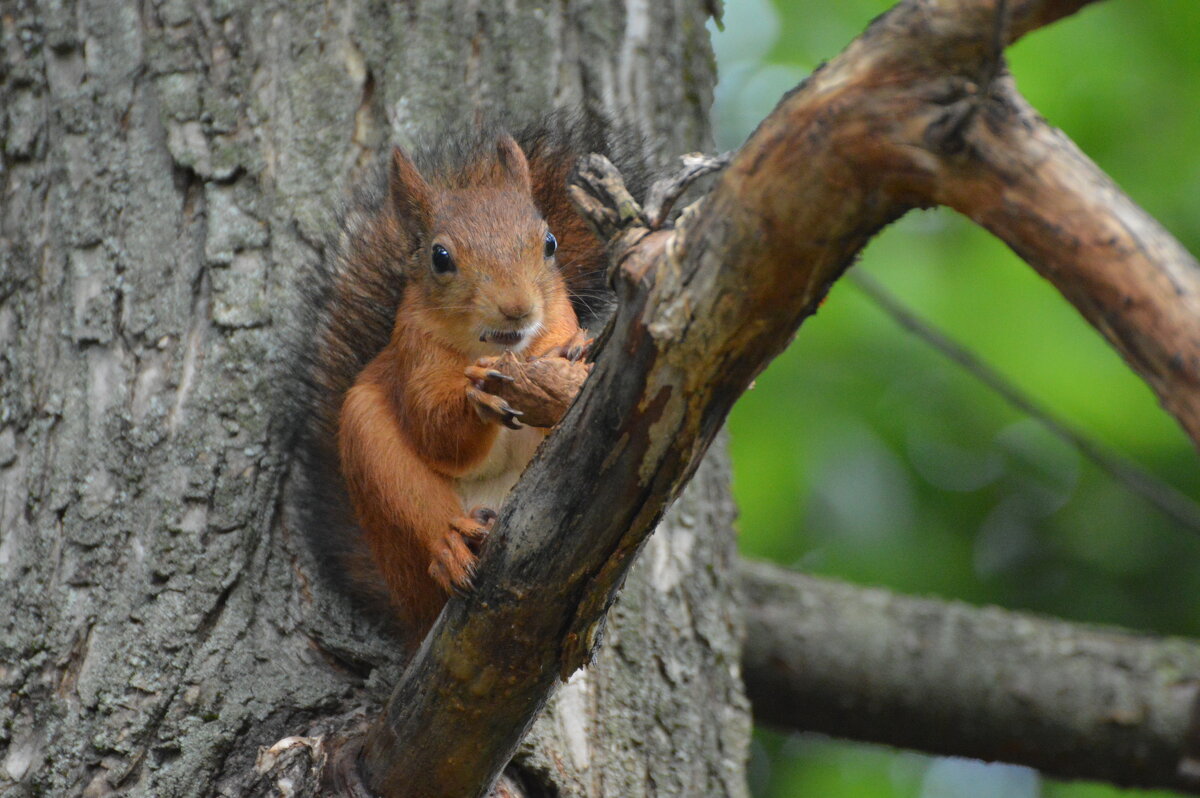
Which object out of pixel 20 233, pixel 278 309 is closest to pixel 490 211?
pixel 278 309

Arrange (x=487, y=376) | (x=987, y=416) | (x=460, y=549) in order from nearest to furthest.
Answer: (x=487, y=376) < (x=460, y=549) < (x=987, y=416)

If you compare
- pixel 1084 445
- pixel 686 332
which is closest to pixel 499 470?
pixel 686 332

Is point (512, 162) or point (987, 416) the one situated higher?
point (987, 416)

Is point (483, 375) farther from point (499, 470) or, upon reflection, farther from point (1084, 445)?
point (1084, 445)

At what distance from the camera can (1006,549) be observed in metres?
3.03

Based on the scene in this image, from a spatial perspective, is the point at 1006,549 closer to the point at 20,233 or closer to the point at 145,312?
the point at 145,312

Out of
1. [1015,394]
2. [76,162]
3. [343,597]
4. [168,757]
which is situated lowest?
[168,757]

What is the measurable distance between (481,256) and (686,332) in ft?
2.35

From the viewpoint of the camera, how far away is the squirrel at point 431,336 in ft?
5.07

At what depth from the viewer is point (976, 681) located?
7.72 feet

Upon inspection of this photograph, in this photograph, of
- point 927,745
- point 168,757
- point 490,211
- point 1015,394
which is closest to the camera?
point 168,757

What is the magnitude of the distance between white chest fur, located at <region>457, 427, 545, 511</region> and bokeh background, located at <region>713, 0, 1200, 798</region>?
49.6 inches

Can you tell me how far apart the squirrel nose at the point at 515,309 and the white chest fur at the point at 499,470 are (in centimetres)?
15

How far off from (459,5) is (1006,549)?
75.9 inches
